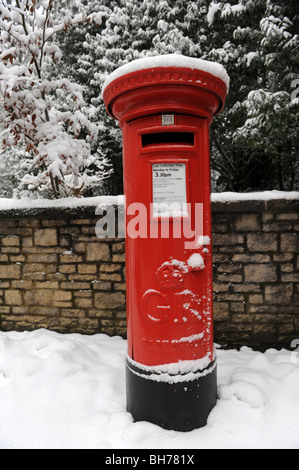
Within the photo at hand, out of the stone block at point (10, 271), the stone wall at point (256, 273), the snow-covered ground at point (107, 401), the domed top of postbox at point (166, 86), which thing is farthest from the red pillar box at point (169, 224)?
the stone block at point (10, 271)

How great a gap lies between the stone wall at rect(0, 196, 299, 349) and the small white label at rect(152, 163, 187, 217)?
1.14 metres

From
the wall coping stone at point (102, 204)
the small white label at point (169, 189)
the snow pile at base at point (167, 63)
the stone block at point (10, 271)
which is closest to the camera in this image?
the snow pile at base at point (167, 63)

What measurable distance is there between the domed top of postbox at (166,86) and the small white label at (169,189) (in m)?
0.32

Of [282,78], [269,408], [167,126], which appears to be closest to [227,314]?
[269,408]

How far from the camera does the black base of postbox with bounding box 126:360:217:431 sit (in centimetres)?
196

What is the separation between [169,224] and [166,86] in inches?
30.2

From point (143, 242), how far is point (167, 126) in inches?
27.0

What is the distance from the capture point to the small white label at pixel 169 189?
1.83m

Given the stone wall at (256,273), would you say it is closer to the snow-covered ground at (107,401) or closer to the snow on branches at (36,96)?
the snow-covered ground at (107,401)

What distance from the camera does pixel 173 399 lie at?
1.96 meters

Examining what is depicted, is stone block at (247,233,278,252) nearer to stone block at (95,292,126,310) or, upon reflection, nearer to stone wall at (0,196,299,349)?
stone wall at (0,196,299,349)

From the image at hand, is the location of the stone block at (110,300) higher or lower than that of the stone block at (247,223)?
lower

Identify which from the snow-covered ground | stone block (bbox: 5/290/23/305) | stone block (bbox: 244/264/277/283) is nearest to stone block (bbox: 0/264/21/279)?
stone block (bbox: 5/290/23/305)

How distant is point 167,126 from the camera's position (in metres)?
1.79
